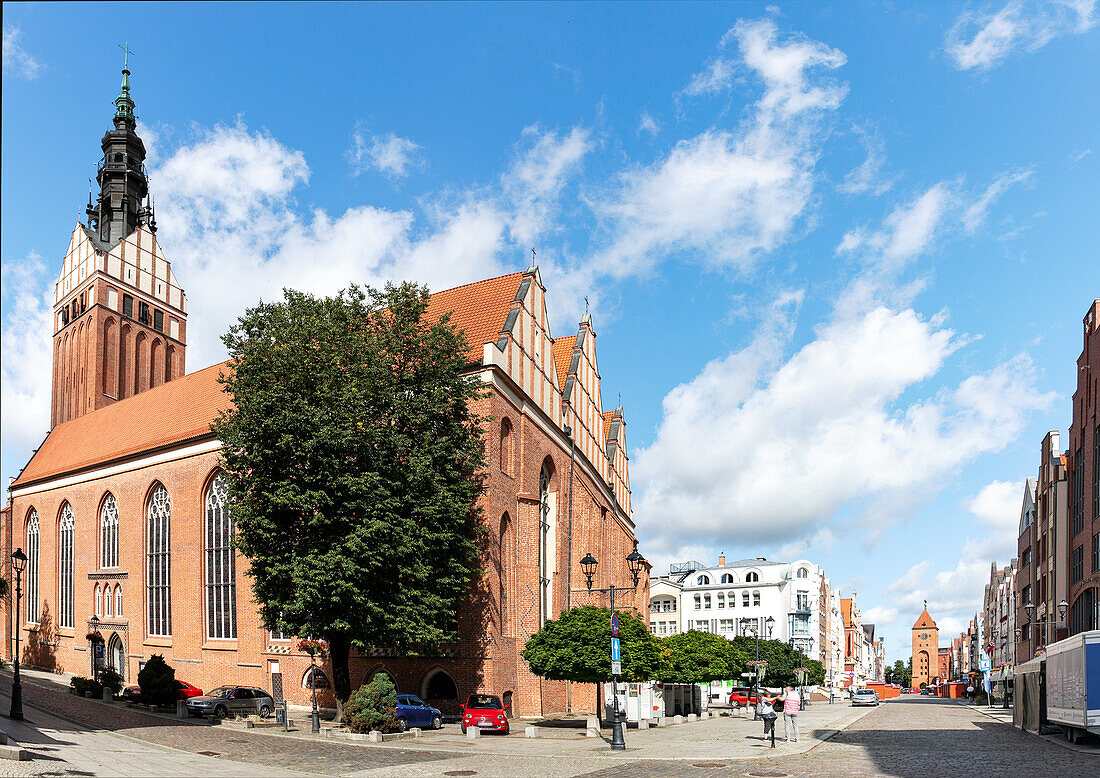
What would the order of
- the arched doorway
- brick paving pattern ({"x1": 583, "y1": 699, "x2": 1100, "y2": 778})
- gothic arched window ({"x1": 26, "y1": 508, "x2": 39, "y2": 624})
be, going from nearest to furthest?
brick paving pattern ({"x1": 583, "y1": 699, "x2": 1100, "y2": 778}) → the arched doorway → gothic arched window ({"x1": 26, "y1": 508, "x2": 39, "y2": 624})

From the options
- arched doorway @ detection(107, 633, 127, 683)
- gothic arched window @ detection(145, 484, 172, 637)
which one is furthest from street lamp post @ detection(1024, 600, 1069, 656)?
arched doorway @ detection(107, 633, 127, 683)

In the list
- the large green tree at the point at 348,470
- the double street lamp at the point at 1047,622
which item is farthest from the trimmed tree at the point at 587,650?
the double street lamp at the point at 1047,622

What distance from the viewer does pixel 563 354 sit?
170 ft

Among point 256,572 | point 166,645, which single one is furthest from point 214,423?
point 166,645

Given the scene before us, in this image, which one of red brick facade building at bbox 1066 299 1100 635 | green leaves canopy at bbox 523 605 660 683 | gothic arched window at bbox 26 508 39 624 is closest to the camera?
green leaves canopy at bbox 523 605 660 683

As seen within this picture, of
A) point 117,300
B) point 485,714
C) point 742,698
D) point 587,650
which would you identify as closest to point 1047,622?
point 742,698

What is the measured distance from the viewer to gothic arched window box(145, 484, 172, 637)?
4512 centimetres

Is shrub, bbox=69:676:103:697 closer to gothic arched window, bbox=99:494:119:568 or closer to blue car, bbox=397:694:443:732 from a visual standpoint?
gothic arched window, bbox=99:494:119:568

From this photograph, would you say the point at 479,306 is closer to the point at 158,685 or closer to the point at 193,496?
the point at 193,496

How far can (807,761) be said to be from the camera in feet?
72.2

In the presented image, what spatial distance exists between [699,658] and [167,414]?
3130 cm

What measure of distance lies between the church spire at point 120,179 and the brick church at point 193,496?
13 cm

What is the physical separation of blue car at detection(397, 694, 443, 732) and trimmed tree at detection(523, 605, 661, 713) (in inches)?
146

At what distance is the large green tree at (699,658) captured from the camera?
142 ft
